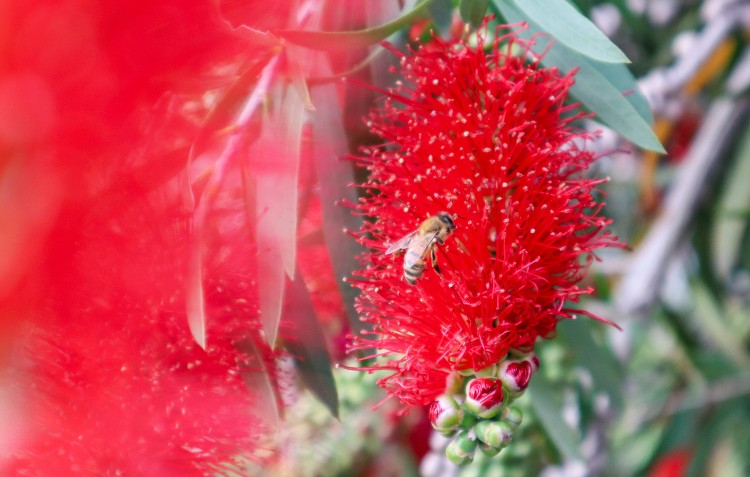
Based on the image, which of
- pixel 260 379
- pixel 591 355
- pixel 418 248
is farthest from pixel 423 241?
pixel 591 355

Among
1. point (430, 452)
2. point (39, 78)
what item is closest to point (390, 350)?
point (39, 78)

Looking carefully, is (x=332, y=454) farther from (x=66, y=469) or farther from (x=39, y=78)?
(x=39, y=78)

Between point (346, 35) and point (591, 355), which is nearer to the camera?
point (346, 35)

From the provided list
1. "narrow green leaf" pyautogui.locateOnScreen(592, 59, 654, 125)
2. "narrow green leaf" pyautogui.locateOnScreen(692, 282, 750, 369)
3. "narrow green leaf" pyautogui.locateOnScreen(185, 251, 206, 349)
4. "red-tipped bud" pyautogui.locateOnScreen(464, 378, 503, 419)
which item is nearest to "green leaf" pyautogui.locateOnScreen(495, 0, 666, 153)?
"narrow green leaf" pyautogui.locateOnScreen(592, 59, 654, 125)

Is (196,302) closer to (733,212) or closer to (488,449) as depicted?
(488,449)

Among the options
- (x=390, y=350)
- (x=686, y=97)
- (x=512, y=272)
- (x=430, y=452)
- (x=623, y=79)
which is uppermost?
(x=623, y=79)

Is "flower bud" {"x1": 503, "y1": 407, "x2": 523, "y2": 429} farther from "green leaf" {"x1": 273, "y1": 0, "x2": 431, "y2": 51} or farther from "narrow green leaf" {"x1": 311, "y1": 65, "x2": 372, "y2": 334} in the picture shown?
"green leaf" {"x1": 273, "y1": 0, "x2": 431, "y2": 51}
